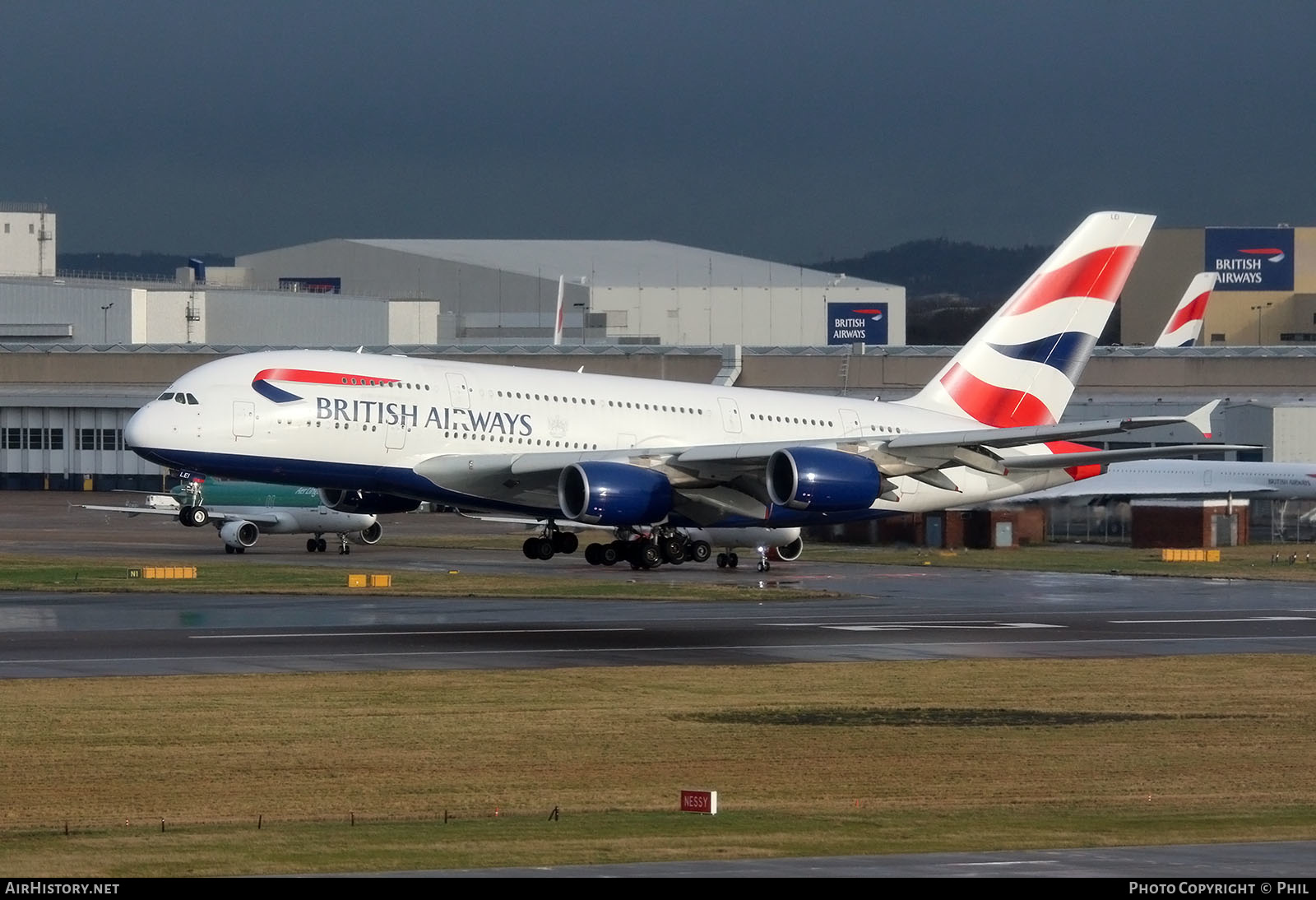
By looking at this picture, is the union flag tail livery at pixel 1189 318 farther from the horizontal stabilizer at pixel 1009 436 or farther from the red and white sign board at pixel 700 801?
the red and white sign board at pixel 700 801

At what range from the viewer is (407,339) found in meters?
144

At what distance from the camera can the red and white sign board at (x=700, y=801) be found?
20797 millimetres

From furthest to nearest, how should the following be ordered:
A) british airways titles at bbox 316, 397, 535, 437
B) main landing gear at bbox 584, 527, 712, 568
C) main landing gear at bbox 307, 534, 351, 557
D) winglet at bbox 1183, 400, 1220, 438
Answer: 1. main landing gear at bbox 307, 534, 351, 557
2. main landing gear at bbox 584, 527, 712, 568
3. winglet at bbox 1183, 400, 1220, 438
4. british airways titles at bbox 316, 397, 535, 437

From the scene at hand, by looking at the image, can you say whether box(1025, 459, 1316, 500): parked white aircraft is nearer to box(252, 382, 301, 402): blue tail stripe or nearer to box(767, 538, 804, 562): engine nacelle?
box(767, 538, 804, 562): engine nacelle

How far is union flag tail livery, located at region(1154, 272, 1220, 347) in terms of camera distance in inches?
4562

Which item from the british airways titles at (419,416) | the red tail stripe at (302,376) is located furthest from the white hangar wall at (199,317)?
the british airways titles at (419,416)

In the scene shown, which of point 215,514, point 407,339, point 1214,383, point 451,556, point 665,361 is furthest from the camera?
point 407,339

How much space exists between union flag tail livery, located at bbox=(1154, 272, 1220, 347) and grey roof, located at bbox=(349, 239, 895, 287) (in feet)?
194

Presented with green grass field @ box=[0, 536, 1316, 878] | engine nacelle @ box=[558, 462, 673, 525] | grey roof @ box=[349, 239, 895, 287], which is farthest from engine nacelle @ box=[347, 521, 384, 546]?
grey roof @ box=[349, 239, 895, 287]

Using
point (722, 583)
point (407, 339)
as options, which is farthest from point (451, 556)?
point (407, 339)

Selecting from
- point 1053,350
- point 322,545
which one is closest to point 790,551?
point 1053,350

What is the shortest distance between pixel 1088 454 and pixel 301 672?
30.1m

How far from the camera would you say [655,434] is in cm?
5575
